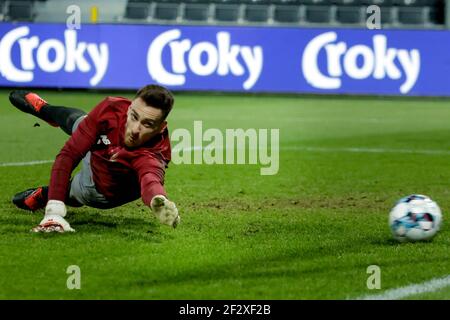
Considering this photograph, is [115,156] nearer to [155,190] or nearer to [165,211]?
[155,190]

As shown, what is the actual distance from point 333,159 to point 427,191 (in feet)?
9.47

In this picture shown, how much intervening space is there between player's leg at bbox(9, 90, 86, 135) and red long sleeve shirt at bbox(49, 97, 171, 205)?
72 centimetres

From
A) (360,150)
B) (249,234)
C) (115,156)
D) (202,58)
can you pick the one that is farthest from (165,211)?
(202,58)

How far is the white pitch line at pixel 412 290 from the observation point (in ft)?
16.5

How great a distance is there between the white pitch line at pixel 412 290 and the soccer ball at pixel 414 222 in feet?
3.61

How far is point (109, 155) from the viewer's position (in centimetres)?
677

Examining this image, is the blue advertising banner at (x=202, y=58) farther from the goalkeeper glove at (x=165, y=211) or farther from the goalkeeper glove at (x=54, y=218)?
the goalkeeper glove at (x=165, y=211)

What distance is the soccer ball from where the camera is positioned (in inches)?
261

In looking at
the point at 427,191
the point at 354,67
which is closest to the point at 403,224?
the point at 427,191

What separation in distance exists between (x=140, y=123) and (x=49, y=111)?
1580mm

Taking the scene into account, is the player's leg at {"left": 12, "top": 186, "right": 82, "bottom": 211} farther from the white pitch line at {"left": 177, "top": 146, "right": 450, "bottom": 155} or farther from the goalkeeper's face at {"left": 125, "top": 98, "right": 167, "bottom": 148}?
the white pitch line at {"left": 177, "top": 146, "right": 450, "bottom": 155}

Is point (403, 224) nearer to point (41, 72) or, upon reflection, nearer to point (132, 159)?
point (132, 159)

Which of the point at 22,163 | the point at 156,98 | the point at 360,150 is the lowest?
the point at 156,98

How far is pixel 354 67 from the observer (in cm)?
2186
